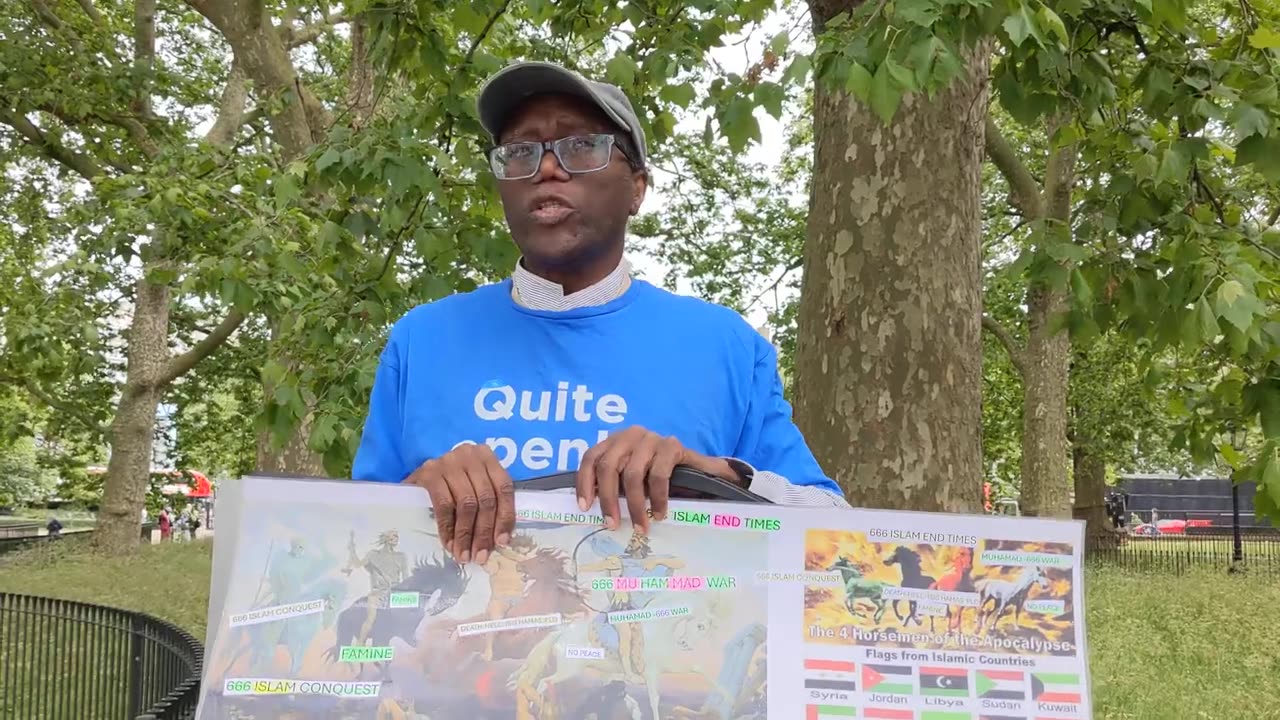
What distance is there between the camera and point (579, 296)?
1927 mm

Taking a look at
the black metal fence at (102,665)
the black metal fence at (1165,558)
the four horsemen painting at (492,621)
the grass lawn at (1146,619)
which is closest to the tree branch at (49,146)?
the grass lawn at (1146,619)

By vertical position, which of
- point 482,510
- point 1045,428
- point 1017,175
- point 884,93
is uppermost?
point 1017,175

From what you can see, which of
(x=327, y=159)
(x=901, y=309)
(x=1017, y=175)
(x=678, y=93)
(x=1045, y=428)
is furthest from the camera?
(x=1045, y=428)

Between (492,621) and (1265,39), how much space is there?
3.73 meters

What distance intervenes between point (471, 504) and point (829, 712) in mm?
574

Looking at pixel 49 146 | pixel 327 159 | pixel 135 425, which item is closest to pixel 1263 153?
pixel 327 159

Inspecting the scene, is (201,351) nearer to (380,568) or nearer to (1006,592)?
(380,568)

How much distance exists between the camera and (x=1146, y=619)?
40.2 feet

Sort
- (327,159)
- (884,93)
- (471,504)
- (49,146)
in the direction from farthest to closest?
(49,146), (327,159), (884,93), (471,504)

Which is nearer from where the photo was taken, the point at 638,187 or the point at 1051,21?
the point at 638,187

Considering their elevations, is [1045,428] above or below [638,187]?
above

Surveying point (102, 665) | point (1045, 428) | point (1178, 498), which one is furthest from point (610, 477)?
point (1178, 498)

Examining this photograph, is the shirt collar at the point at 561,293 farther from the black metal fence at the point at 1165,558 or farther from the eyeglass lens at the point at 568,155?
the black metal fence at the point at 1165,558

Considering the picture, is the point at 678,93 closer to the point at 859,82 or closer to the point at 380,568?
the point at 859,82
